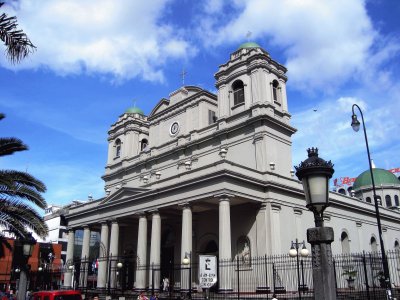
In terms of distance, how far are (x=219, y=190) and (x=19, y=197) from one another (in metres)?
13.7

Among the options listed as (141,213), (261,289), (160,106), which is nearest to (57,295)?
(261,289)

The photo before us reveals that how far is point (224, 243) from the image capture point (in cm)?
2750

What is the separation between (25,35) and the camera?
31.1 ft

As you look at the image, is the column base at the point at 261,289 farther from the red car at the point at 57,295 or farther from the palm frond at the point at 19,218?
the palm frond at the point at 19,218

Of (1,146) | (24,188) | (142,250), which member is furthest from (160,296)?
(1,146)

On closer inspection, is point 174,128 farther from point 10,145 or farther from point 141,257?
point 10,145

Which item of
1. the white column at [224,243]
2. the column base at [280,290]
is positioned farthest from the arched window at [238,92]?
the column base at [280,290]

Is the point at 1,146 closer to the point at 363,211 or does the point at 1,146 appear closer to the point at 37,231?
the point at 37,231

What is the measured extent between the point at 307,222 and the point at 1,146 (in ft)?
85.8

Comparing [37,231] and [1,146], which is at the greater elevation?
[1,146]

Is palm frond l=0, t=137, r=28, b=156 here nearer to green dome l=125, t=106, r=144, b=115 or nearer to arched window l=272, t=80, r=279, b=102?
arched window l=272, t=80, r=279, b=102

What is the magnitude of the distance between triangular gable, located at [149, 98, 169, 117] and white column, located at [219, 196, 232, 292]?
19.7m

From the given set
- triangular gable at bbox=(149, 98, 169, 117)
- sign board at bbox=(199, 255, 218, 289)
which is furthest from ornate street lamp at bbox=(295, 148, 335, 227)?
triangular gable at bbox=(149, 98, 169, 117)

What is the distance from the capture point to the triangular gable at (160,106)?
45.3 meters
